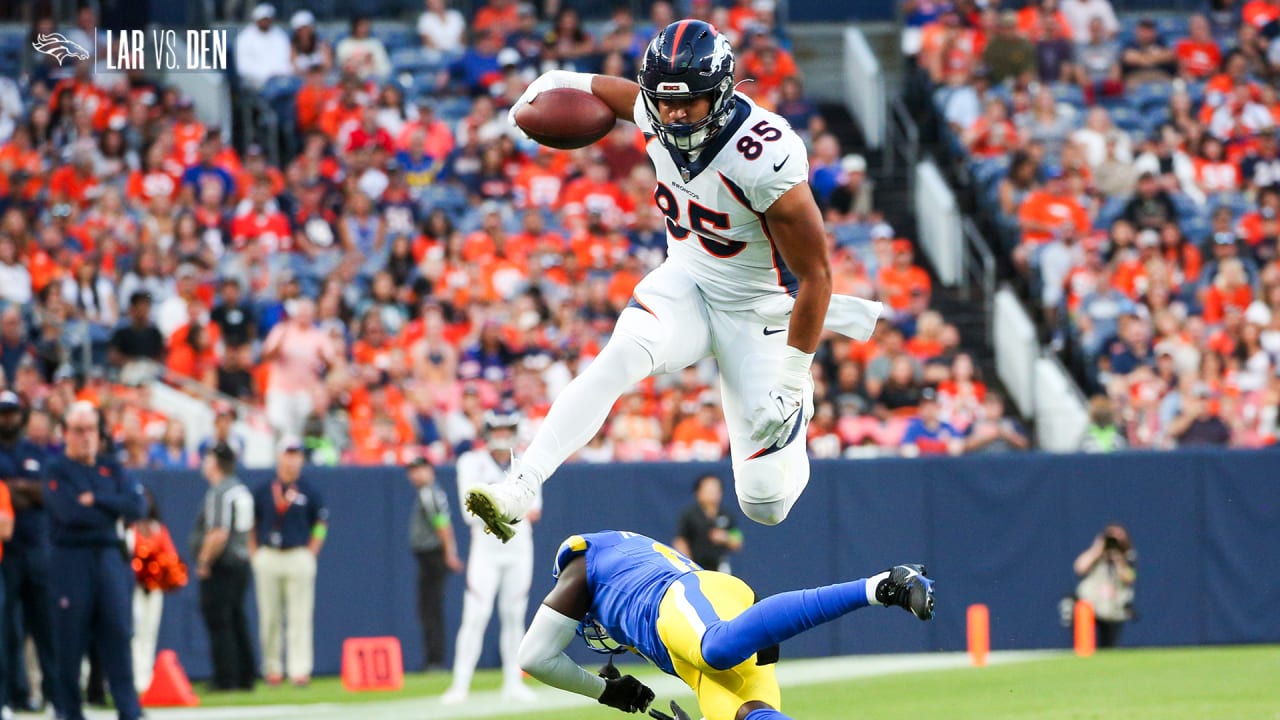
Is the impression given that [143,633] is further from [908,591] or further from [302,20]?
[908,591]

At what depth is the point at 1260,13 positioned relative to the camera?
2069 cm

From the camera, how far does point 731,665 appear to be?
256 inches

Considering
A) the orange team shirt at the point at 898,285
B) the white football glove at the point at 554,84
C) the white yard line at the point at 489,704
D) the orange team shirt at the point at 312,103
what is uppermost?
the orange team shirt at the point at 312,103

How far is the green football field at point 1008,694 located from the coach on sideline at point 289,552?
41 cm

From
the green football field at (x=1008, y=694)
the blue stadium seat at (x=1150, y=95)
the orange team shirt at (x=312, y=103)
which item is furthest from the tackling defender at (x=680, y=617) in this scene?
the blue stadium seat at (x=1150, y=95)

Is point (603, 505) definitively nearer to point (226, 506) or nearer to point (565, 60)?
point (226, 506)

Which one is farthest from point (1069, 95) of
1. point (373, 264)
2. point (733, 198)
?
point (733, 198)

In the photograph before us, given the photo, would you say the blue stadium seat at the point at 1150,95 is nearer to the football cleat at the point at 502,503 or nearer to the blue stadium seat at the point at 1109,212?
the blue stadium seat at the point at 1109,212

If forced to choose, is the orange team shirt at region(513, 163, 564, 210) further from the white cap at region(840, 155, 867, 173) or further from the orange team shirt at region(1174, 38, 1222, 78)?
the orange team shirt at region(1174, 38, 1222, 78)

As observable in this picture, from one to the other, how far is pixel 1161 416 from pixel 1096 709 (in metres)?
5.94

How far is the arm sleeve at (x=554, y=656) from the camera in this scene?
731cm

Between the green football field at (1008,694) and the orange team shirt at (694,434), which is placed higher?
the orange team shirt at (694,434)

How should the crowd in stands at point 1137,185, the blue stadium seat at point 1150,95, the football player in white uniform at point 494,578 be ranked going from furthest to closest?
the blue stadium seat at point 1150,95
the crowd in stands at point 1137,185
the football player in white uniform at point 494,578

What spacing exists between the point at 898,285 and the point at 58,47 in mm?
8407
